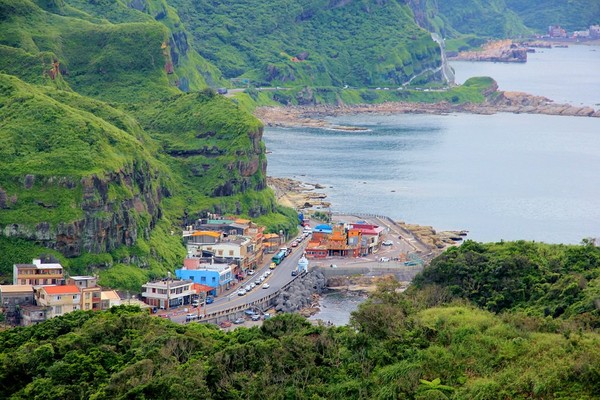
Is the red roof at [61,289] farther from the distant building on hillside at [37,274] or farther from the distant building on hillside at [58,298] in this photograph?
the distant building on hillside at [37,274]

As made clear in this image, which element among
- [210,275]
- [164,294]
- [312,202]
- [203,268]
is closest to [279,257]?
[203,268]

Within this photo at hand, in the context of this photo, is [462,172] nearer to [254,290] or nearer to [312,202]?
[312,202]

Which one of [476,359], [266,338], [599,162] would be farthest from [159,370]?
[599,162]

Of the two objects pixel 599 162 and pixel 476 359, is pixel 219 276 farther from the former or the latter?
pixel 599 162

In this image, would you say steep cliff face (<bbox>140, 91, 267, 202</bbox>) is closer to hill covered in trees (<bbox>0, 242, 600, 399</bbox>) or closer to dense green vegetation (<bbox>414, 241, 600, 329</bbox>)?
dense green vegetation (<bbox>414, 241, 600, 329</bbox>)

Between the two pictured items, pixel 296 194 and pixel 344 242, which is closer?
pixel 344 242

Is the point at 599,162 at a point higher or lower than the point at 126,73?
lower

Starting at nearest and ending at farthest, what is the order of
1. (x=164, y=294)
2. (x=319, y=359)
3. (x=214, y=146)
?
(x=319, y=359), (x=164, y=294), (x=214, y=146)
